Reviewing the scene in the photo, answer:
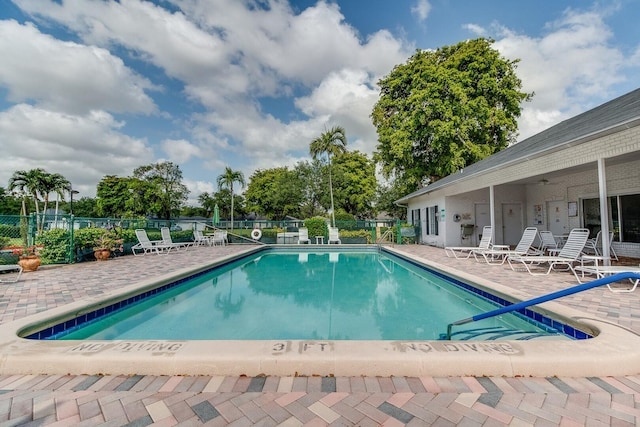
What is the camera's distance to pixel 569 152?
21.6ft

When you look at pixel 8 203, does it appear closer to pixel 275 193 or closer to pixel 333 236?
pixel 275 193

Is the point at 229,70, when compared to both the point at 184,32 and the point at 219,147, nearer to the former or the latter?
the point at 184,32

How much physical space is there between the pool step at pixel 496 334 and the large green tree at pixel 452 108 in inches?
619

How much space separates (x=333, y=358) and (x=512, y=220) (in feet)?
42.8

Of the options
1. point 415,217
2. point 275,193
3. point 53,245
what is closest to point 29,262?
point 53,245

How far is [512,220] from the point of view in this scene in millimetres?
12609

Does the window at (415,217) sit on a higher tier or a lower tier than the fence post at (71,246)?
higher

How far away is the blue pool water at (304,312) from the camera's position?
4105mm

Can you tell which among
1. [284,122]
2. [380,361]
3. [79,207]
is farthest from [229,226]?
[79,207]

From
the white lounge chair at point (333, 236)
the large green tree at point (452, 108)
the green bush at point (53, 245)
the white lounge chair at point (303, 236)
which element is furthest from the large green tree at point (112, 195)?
the large green tree at point (452, 108)

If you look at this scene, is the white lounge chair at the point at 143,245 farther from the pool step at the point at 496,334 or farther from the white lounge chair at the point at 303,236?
the pool step at the point at 496,334

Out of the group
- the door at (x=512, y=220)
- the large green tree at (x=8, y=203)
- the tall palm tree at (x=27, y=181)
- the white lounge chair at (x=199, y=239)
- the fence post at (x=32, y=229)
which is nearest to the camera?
the fence post at (x=32, y=229)

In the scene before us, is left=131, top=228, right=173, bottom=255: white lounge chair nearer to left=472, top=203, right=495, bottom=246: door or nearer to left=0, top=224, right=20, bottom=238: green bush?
left=0, top=224, right=20, bottom=238: green bush

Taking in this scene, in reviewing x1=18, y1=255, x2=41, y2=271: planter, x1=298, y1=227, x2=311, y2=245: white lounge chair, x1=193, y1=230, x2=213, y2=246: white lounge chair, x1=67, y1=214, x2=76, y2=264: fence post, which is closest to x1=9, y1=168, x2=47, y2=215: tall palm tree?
x1=193, y1=230, x2=213, y2=246: white lounge chair
